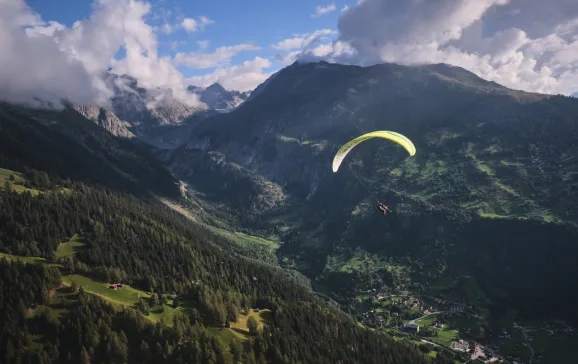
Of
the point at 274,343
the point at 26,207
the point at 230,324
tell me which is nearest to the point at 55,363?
the point at 230,324

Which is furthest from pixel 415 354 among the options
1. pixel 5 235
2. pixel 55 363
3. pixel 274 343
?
pixel 5 235

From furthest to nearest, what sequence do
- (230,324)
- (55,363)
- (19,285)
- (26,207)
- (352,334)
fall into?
(26,207)
(352,334)
(230,324)
(19,285)
(55,363)

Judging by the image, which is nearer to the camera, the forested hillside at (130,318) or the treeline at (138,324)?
the treeline at (138,324)

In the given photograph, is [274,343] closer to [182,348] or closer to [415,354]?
[182,348]

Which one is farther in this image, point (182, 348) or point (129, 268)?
point (129, 268)

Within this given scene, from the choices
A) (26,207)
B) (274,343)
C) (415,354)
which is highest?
(26,207)

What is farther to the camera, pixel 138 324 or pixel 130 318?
pixel 130 318

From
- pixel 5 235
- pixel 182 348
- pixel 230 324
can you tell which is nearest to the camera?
pixel 182 348

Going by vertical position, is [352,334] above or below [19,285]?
below

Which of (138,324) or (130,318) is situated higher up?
(130,318)

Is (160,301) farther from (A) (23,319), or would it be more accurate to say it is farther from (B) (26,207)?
(B) (26,207)

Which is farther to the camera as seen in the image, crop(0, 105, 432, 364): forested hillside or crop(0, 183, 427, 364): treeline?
crop(0, 105, 432, 364): forested hillside
